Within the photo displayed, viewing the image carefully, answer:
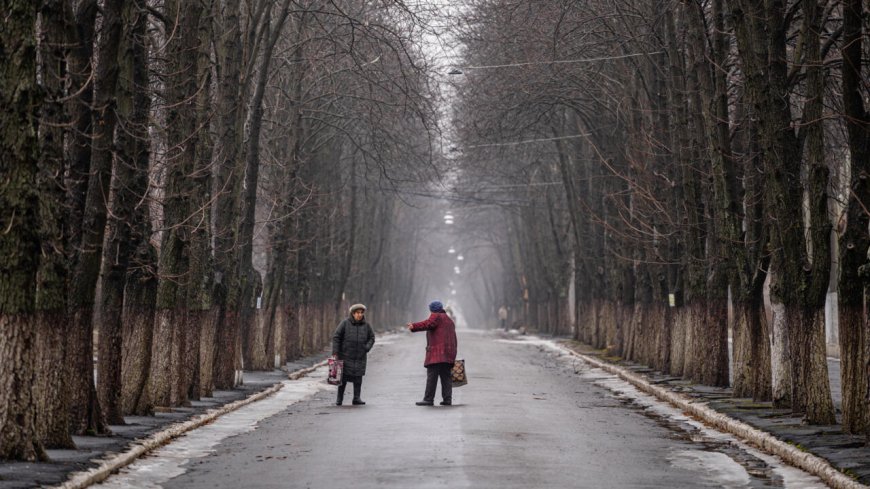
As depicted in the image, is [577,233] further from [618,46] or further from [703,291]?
[703,291]

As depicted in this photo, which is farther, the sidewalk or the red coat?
the red coat

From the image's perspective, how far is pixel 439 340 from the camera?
23719 millimetres

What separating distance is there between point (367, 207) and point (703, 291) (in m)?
42.3

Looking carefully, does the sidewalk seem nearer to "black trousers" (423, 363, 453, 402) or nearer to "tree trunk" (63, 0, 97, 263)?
"tree trunk" (63, 0, 97, 263)

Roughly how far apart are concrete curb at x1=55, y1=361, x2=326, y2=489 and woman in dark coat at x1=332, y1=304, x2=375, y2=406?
1950 millimetres

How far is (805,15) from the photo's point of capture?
18594 mm

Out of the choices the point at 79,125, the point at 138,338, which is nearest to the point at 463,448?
the point at 79,125

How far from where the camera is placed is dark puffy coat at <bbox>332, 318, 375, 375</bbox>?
Result: 24.4 metres

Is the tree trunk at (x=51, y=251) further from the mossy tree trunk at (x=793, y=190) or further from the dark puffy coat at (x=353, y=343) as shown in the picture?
the dark puffy coat at (x=353, y=343)

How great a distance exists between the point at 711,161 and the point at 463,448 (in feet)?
37.0

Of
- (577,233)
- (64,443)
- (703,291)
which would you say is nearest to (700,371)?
(703,291)

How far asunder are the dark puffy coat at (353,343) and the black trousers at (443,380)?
4.40 ft

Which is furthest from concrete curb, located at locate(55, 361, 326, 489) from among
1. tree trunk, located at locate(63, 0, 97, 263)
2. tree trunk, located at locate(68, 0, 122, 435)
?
tree trunk, located at locate(63, 0, 97, 263)

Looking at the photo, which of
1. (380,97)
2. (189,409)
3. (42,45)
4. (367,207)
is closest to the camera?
(42,45)
